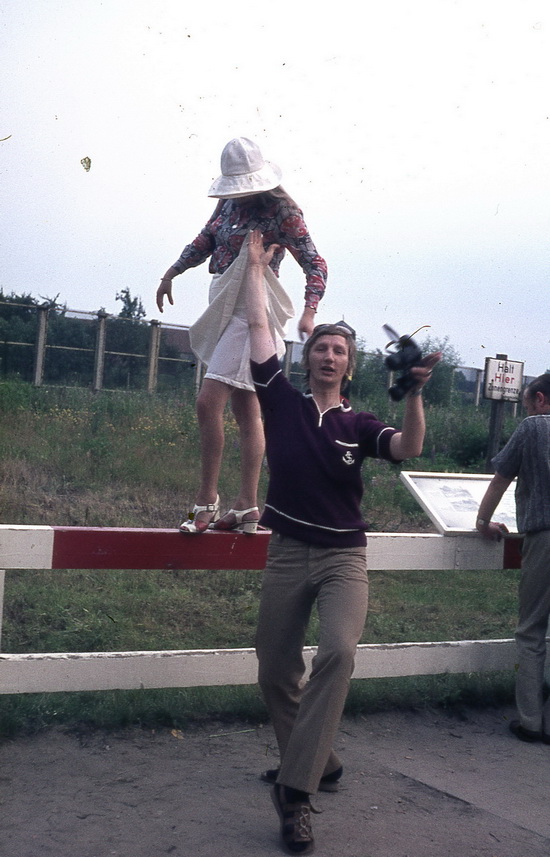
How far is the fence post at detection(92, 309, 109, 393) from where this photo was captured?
2062cm

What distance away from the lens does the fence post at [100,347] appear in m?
20.6

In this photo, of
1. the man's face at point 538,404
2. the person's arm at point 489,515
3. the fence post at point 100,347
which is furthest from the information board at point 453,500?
the fence post at point 100,347

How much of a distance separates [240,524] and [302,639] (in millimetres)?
976

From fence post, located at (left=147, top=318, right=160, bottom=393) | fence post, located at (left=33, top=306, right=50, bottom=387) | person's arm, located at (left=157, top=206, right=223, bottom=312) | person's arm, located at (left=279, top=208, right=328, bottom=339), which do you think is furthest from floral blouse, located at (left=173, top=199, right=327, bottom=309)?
fence post, located at (left=147, top=318, right=160, bottom=393)

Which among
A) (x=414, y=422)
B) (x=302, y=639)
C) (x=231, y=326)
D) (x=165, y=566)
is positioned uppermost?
(x=231, y=326)

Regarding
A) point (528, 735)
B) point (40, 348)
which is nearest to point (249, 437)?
point (528, 735)

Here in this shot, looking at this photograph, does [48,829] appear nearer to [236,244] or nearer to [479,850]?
[479,850]

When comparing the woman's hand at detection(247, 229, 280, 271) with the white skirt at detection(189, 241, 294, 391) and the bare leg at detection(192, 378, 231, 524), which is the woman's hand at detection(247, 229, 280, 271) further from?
the bare leg at detection(192, 378, 231, 524)

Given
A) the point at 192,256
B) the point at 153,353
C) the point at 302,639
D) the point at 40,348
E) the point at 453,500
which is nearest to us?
the point at 302,639

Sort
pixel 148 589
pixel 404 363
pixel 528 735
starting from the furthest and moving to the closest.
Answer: pixel 148 589 < pixel 528 735 < pixel 404 363

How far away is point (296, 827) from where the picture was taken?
11.2 feet

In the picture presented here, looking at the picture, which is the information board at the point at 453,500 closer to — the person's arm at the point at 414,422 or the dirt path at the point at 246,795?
the dirt path at the point at 246,795

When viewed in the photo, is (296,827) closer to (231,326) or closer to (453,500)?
(231,326)

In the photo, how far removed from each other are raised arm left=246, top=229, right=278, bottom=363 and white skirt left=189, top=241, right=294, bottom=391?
0.11 metres
